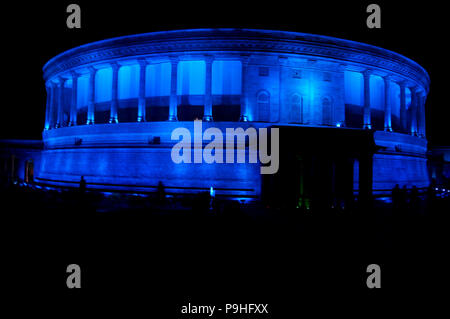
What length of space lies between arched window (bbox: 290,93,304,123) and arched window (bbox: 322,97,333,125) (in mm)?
2003

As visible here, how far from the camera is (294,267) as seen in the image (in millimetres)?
9375

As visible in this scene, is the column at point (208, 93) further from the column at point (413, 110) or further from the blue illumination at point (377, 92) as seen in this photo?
the column at point (413, 110)

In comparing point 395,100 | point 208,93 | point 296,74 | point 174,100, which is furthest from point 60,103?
point 395,100

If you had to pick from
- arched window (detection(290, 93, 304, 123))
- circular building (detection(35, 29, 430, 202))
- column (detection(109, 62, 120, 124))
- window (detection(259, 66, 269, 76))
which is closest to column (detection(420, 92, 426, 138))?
circular building (detection(35, 29, 430, 202))

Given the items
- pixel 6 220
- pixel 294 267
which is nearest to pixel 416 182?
pixel 294 267

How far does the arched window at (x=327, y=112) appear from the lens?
27875 millimetres

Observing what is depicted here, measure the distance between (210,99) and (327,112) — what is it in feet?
32.5

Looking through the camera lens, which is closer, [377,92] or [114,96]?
[114,96]

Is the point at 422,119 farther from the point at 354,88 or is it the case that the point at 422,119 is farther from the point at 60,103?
the point at 60,103

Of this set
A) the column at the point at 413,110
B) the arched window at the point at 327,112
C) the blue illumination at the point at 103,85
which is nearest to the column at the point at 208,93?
the arched window at the point at 327,112

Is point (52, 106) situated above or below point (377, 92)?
below

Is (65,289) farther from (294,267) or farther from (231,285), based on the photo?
(294,267)

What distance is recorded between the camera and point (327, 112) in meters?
28.0

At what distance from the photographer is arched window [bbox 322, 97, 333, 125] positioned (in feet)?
91.5
